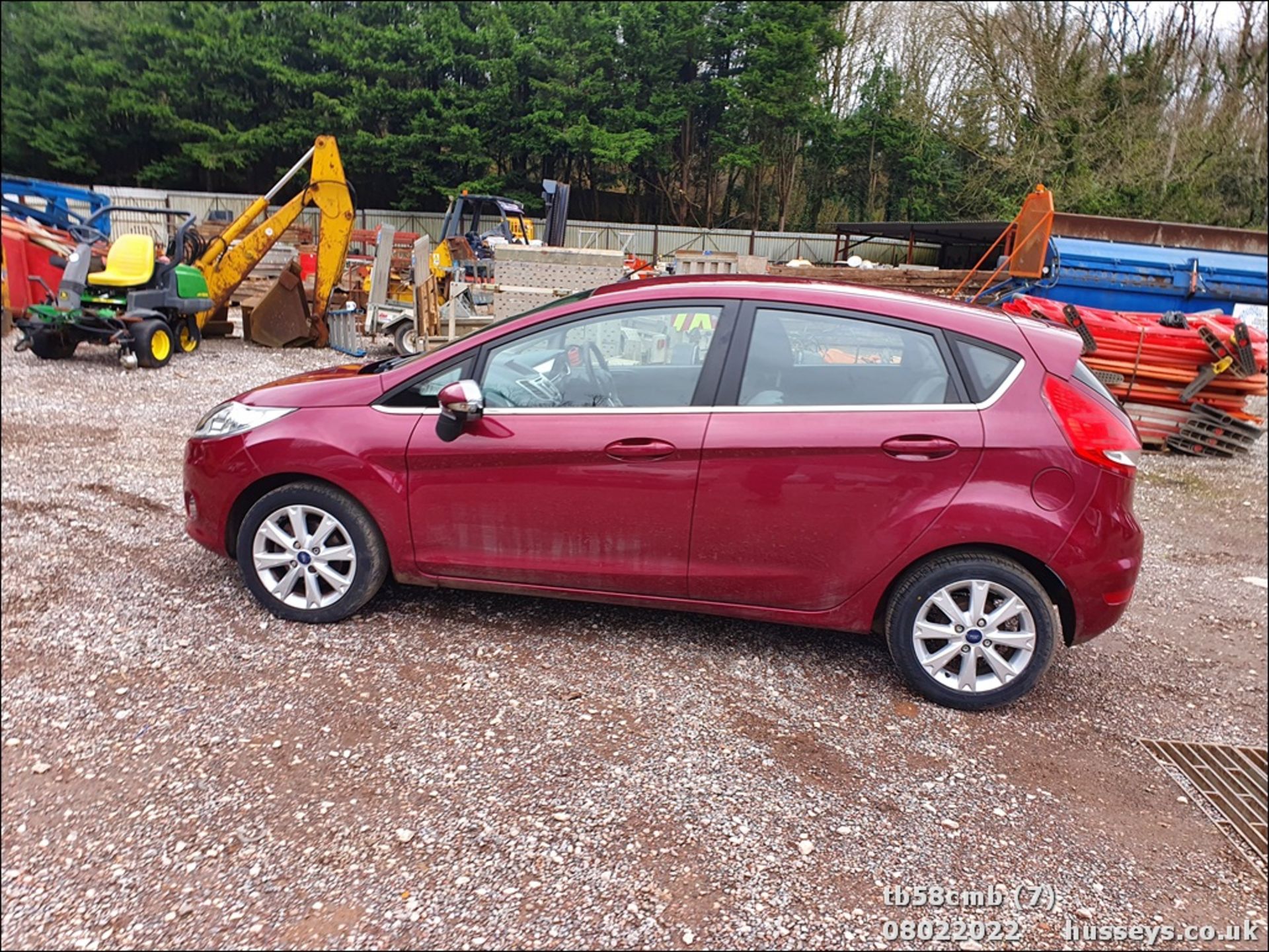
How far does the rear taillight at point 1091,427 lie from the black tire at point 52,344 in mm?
11464

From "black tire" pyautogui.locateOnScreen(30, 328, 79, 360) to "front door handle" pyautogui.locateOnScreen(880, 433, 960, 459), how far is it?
36.1 feet

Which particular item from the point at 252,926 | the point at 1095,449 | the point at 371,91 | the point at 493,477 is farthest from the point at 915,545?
the point at 371,91

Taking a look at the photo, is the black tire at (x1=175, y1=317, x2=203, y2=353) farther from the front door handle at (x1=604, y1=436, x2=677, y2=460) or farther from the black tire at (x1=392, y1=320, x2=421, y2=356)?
the front door handle at (x1=604, y1=436, x2=677, y2=460)

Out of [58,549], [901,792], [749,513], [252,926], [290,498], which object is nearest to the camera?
[252,926]

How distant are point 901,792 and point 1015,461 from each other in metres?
1.33

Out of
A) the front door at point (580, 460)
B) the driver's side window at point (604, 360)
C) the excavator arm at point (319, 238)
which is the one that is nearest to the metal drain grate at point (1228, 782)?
the front door at point (580, 460)

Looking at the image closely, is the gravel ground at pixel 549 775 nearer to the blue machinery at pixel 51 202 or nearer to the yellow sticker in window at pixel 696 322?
the yellow sticker in window at pixel 696 322

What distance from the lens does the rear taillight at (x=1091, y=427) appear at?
3258 millimetres

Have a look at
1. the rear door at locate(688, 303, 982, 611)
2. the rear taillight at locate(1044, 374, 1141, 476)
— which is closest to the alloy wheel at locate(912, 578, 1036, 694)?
the rear door at locate(688, 303, 982, 611)

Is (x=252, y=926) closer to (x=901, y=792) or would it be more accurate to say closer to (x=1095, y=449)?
(x=901, y=792)

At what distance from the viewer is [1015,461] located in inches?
128

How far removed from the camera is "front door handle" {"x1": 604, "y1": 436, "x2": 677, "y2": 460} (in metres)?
3.41

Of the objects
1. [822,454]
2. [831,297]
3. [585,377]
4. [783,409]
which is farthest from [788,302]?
[585,377]

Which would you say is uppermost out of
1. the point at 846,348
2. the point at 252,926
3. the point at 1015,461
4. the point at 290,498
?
the point at 846,348
